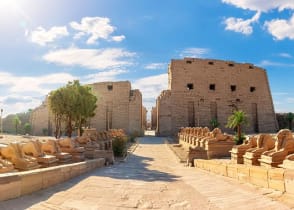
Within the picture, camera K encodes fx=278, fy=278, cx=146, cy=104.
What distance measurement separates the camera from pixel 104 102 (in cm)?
4069

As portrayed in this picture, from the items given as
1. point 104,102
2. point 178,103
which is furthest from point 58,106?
point 178,103

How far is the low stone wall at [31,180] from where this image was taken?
4.04m

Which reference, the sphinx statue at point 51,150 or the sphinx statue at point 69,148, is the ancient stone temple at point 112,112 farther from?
the sphinx statue at point 51,150

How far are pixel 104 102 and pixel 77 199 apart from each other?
36639 millimetres

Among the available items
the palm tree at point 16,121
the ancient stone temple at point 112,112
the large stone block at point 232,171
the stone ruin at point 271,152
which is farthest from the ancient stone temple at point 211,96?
the large stone block at point 232,171

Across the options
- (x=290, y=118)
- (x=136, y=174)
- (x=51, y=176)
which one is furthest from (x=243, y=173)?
(x=290, y=118)

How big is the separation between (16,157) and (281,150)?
573 centimetres

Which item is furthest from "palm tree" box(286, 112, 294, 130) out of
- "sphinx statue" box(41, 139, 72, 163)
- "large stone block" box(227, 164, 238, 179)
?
"sphinx statue" box(41, 139, 72, 163)

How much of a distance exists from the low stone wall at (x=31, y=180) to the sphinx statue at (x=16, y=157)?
849mm

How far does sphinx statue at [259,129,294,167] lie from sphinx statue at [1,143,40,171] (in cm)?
522

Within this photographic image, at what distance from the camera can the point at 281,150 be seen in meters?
5.98

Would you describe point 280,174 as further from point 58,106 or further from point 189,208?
point 58,106

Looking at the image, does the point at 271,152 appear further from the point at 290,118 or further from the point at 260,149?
the point at 290,118

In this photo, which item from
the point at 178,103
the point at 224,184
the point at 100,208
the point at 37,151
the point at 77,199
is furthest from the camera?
the point at 178,103
